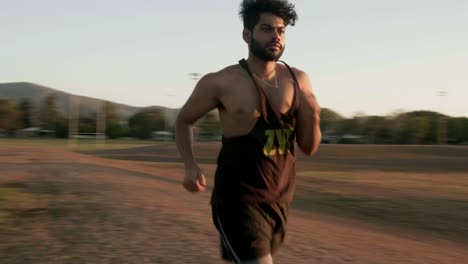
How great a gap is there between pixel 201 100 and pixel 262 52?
367 mm

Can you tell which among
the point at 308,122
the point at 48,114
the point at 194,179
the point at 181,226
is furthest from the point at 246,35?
the point at 48,114

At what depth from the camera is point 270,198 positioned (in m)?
2.52

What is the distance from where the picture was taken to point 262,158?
8.07ft

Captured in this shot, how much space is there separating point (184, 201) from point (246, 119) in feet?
27.2

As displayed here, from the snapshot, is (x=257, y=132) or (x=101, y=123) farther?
(x=101, y=123)

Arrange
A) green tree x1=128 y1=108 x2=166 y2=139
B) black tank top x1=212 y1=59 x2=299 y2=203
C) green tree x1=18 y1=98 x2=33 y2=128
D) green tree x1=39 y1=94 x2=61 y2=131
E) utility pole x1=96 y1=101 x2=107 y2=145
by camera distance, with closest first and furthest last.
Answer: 1. black tank top x1=212 y1=59 x2=299 y2=203
2. utility pole x1=96 y1=101 x2=107 y2=145
3. green tree x1=128 y1=108 x2=166 y2=139
4. green tree x1=18 y1=98 x2=33 y2=128
5. green tree x1=39 y1=94 x2=61 y2=131

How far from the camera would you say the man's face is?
250cm

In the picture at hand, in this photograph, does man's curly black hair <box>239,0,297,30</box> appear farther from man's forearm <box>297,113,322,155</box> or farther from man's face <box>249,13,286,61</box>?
man's forearm <box>297,113,322,155</box>

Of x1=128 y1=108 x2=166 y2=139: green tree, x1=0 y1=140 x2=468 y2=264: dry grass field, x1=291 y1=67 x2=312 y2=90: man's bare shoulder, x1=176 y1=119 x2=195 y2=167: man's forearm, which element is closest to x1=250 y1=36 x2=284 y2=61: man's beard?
x1=291 y1=67 x2=312 y2=90: man's bare shoulder

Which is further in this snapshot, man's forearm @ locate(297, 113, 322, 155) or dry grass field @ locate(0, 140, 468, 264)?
dry grass field @ locate(0, 140, 468, 264)

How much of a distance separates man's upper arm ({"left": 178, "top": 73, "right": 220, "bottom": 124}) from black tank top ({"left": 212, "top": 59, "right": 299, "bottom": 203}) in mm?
178

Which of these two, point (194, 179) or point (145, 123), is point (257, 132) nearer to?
point (194, 179)

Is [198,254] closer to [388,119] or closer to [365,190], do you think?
[365,190]

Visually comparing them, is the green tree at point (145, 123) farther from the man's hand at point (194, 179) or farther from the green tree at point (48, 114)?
the man's hand at point (194, 179)
